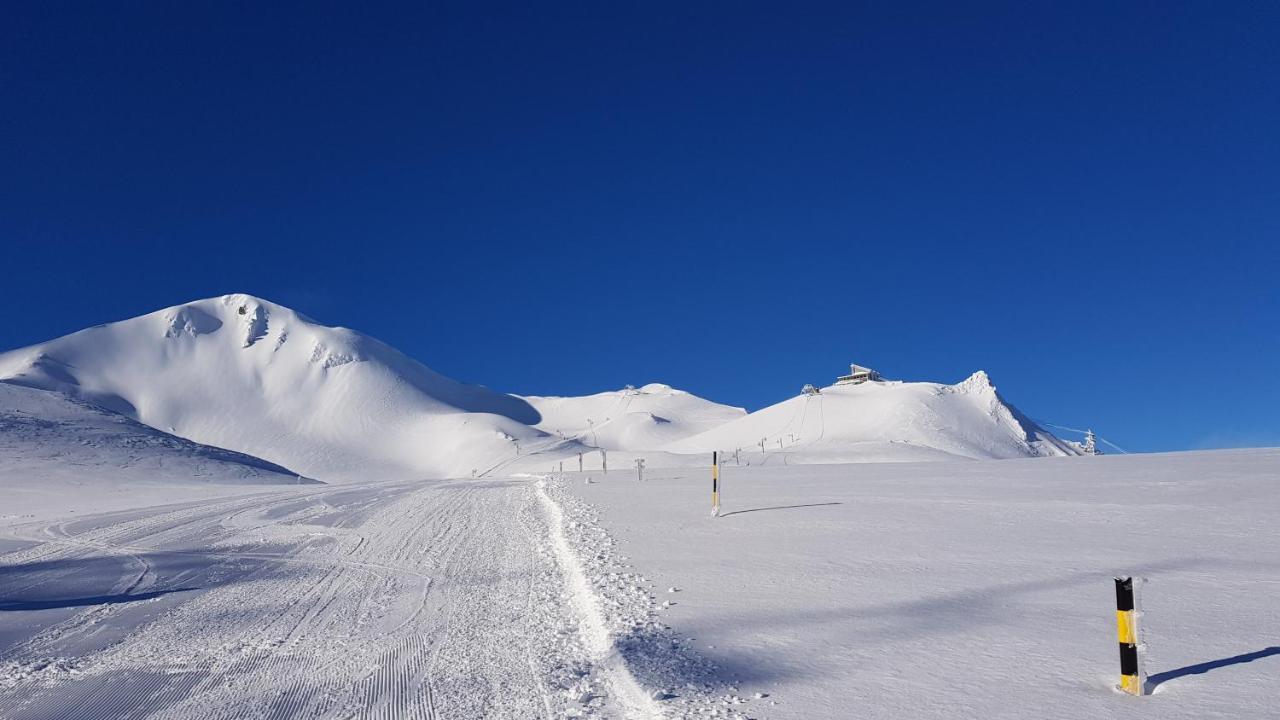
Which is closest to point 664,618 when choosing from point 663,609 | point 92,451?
point 663,609

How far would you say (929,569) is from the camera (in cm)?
993

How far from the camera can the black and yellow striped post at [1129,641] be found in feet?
16.9

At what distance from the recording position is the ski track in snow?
5.81 m

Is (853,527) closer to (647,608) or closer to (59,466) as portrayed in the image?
(647,608)

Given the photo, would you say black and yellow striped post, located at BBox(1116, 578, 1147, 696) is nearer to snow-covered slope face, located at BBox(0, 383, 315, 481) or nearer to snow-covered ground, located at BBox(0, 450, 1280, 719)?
snow-covered ground, located at BBox(0, 450, 1280, 719)

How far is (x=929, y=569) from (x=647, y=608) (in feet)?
13.4

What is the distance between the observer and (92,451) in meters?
72.8

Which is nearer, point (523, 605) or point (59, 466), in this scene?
point (523, 605)

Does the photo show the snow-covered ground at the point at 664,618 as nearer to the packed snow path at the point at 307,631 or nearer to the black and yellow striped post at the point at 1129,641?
the packed snow path at the point at 307,631

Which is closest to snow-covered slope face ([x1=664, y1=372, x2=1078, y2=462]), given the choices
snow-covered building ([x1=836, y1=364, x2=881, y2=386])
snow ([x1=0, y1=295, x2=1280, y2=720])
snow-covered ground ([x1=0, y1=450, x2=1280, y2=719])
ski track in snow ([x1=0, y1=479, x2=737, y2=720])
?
snow-covered building ([x1=836, y1=364, x2=881, y2=386])

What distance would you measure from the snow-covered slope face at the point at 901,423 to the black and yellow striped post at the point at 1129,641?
100 meters

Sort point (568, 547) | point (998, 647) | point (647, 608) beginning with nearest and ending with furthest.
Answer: point (998, 647)
point (647, 608)
point (568, 547)

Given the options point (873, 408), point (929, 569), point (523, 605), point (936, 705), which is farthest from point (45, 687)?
point (873, 408)

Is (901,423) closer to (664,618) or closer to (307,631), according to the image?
(664,618)
